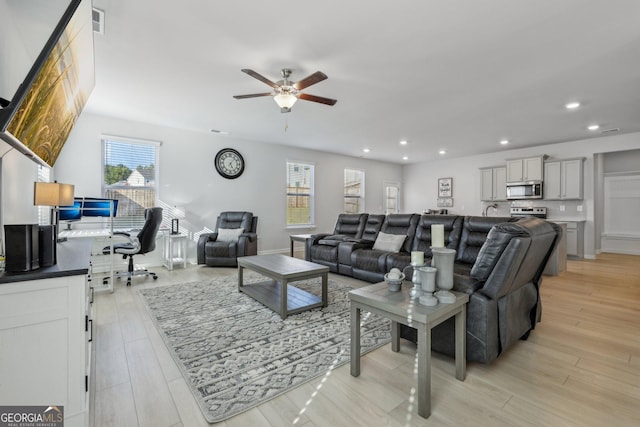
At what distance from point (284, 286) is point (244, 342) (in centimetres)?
65

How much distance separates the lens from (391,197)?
944 cm

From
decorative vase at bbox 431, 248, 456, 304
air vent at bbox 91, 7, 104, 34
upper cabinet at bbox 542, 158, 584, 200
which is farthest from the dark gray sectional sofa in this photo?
upper cabinet at bbox 542, 158, 584, 200

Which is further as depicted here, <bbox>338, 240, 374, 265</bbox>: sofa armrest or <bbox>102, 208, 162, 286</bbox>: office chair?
<bbox>338, 240, 374, 265</bbox>: sofa armrest

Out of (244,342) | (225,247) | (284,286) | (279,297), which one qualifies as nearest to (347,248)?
(279,297)

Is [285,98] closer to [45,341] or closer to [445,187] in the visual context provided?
[45,341]

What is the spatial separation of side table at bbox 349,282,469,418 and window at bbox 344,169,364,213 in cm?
622

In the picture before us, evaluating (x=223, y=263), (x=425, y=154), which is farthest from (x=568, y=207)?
(x=223, y=263)

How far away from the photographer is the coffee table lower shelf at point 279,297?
292cm

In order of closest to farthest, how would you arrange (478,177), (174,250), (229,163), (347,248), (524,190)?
1. (347,248)
2. (174,250)
3. (229,163)
4. (524,190)
5. (478,177)

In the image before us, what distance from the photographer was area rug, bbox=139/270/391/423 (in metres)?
1.74

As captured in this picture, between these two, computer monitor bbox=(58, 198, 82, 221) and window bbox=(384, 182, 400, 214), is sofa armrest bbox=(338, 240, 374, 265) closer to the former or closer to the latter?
computer monitor bbox=(58, 198, 82, 221)

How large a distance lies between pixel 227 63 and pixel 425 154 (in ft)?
20.5

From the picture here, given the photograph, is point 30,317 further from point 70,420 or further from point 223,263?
point 223,263

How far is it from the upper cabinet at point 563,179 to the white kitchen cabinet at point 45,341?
803cm
